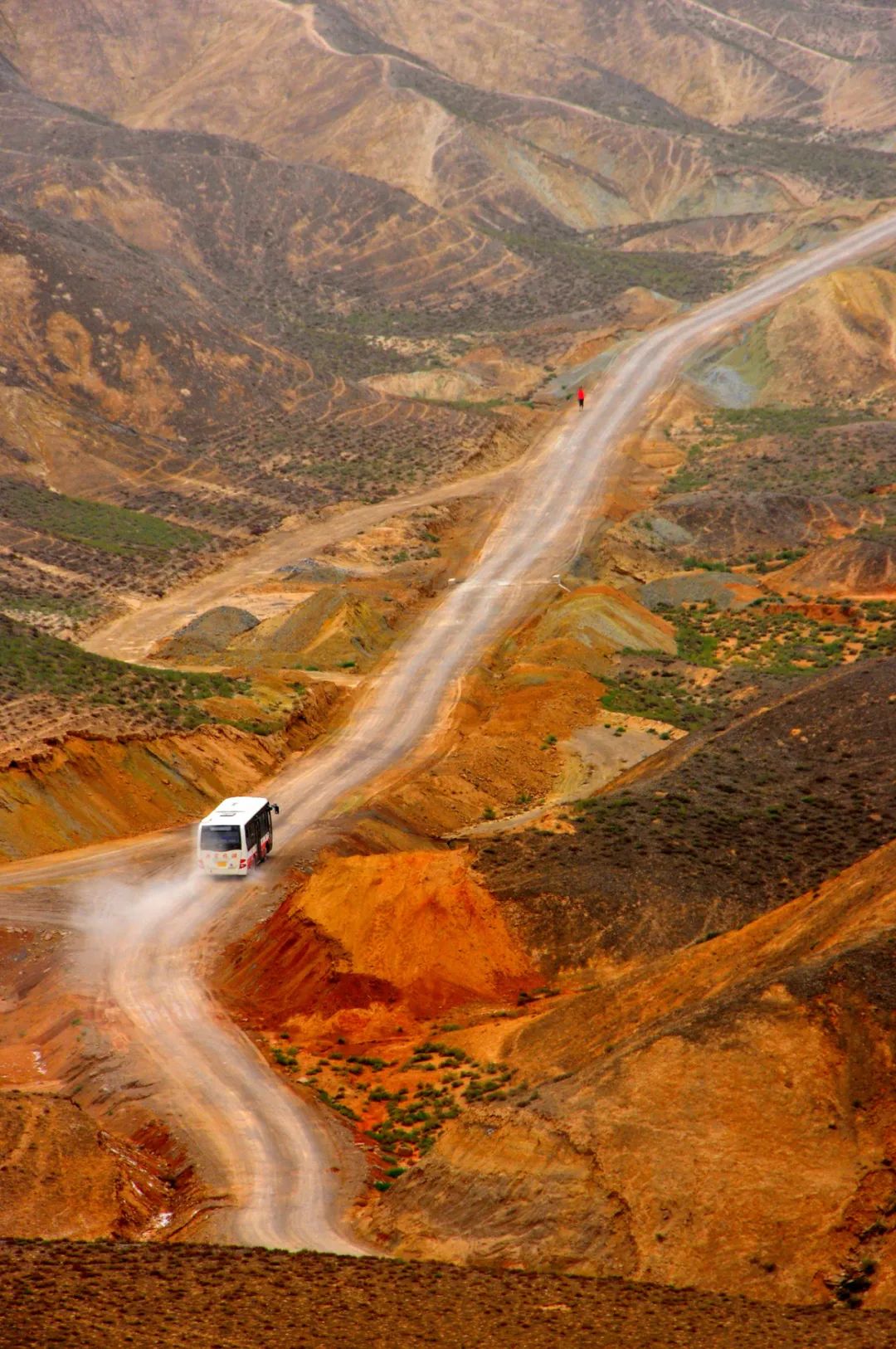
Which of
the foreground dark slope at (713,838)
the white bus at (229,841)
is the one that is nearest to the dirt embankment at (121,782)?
the white bus at (229,841)

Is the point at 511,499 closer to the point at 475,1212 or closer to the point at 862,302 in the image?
the point at 862,302

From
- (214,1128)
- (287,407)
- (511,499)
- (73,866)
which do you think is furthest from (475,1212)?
(287,407)

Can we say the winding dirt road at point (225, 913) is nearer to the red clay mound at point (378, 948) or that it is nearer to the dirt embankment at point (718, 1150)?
the red clay mound at point (378, 948)

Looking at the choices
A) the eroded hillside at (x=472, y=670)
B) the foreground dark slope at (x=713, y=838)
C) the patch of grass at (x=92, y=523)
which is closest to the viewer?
the eroded hillside at (x=472, y=670)

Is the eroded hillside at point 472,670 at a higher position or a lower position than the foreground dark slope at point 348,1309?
lower

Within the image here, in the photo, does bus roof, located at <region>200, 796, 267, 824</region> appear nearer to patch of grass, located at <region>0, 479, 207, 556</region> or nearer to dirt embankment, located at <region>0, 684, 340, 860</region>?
dirt embankment, located at <region>0, 684, 340, 860</region>

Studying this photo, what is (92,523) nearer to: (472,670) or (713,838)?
(472,670)
